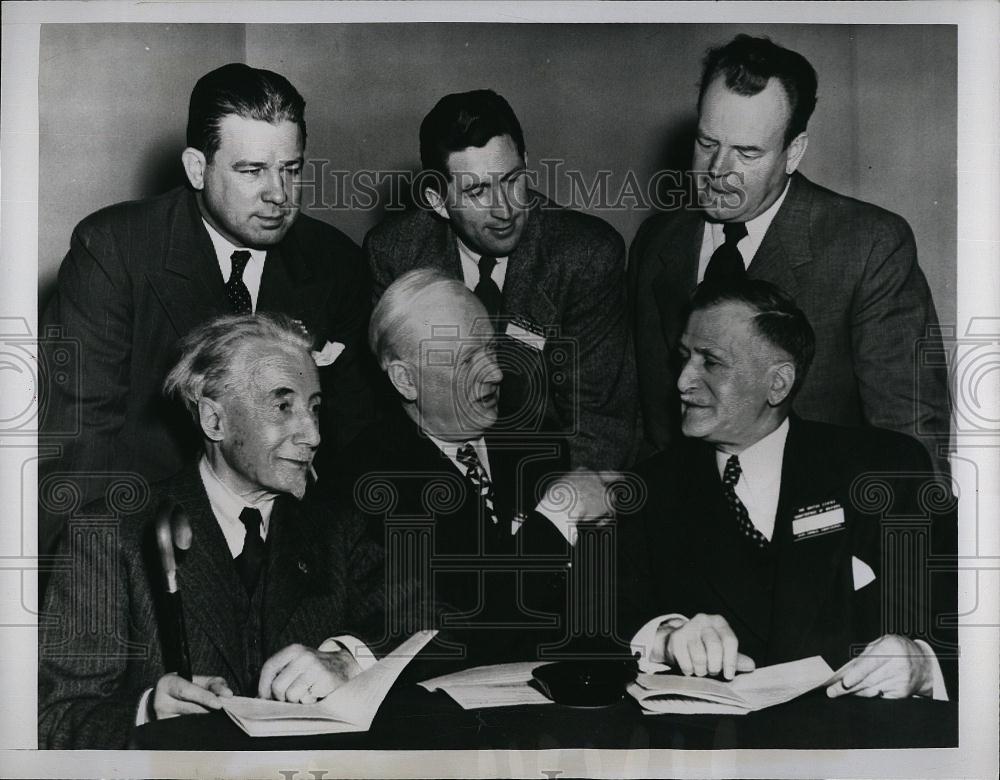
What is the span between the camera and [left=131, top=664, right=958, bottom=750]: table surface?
120 inches

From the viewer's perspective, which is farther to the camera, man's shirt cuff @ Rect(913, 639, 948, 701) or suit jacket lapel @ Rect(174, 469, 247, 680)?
man's shirt cuff @ Rect(913, 639, 948, 701)

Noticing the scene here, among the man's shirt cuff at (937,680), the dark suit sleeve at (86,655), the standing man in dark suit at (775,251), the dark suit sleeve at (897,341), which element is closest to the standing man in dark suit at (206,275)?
the dark suit sleeve at (86,655)

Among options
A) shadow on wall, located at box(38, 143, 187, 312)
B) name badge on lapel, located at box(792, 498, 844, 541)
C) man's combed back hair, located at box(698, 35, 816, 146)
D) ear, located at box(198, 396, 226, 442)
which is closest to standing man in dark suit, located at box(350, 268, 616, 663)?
ear, located at box(198, 396, 226, 442)

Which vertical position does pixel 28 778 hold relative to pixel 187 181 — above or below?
below

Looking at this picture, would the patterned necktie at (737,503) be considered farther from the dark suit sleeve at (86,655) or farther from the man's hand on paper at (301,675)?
the dark suit sleeve at (86,655)

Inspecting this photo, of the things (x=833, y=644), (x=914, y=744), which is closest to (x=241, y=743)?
(x=833, y=644)

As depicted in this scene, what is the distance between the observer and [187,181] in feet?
10.2

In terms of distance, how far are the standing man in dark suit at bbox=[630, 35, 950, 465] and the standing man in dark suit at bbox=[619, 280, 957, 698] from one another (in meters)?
0.06

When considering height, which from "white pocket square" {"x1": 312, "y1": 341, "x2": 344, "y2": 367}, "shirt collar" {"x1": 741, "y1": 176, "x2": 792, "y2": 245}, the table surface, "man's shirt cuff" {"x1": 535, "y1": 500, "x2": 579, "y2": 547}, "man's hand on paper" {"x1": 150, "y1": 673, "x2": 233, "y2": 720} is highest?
"shirt collar" {"x1": 741, "y1": 176, "x2": 792, "y2": 245}

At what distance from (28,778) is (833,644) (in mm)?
2584

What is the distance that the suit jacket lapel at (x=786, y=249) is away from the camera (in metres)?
3.08

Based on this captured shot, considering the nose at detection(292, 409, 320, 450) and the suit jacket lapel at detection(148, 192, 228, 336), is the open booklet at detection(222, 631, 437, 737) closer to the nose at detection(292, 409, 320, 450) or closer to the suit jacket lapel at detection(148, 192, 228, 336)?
the nose at detection(292, 409, 320, 450)

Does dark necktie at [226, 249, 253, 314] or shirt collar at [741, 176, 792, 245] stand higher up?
shirt collar at [741, 176, 792, 245]

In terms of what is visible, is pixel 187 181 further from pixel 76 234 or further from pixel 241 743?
pixel 241 743
